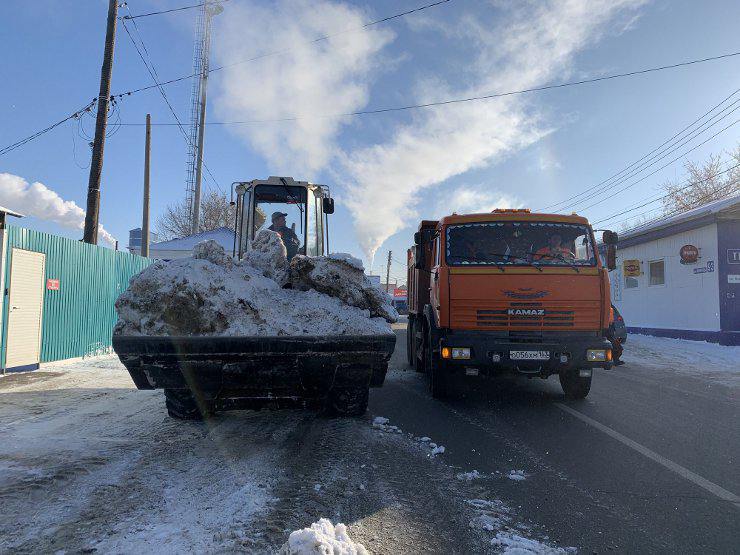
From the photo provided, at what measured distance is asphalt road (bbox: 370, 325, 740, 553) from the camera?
2.93m

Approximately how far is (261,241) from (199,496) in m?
2.58

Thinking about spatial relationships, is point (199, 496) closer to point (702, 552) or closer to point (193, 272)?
point (193, 272)

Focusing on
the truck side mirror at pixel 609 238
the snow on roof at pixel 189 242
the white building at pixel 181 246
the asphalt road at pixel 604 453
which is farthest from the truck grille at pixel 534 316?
the snow on roof at pixel 189 242

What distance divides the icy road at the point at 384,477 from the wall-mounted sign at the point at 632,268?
13.8m

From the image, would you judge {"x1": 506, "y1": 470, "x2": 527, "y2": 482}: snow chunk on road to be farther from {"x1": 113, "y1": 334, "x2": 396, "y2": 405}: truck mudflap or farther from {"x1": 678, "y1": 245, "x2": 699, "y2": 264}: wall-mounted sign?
{"x1": 678, "y1": 245, "x2": 699, "y2": 264}: wall-mounted sign

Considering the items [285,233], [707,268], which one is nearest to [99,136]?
[285,233]

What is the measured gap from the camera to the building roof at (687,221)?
14.1 meters

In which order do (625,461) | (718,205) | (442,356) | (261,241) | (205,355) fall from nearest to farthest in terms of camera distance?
(205,355)
(625,461)
(261,241)
(442,356)
(718,205)

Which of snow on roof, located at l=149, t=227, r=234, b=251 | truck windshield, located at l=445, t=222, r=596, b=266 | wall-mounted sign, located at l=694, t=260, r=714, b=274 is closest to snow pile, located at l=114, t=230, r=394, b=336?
truck windshield, located at l=445, t=222, r=596, b=266

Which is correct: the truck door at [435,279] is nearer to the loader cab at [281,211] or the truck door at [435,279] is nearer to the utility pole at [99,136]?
the loader cab at [281,211]

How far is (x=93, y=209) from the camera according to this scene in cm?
1178

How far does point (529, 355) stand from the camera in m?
5.71

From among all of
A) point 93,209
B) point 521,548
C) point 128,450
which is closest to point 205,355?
point 128,450

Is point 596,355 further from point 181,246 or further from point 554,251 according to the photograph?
point 181,246
